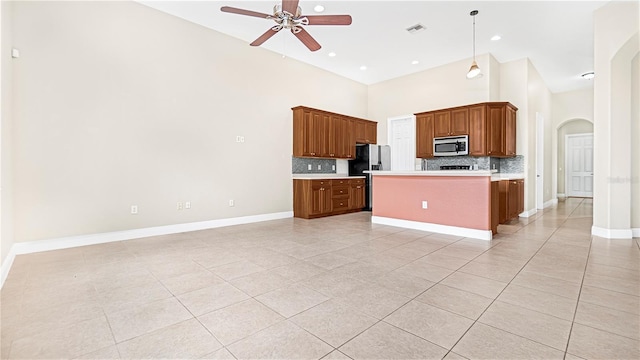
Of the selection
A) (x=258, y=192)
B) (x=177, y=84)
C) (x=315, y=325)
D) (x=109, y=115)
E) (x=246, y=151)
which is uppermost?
(x=177, y=84)

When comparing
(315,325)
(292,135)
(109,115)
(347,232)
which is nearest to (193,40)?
(109,115)

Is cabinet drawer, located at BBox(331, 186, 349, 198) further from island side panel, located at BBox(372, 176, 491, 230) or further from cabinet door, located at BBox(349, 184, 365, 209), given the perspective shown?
island side panel, located at BBox(372, 176, 491, 230)

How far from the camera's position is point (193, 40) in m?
4.71

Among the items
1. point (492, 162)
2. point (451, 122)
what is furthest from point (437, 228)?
point (451, 122)

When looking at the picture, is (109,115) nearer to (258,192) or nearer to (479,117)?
(258,192)

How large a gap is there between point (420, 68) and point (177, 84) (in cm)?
527

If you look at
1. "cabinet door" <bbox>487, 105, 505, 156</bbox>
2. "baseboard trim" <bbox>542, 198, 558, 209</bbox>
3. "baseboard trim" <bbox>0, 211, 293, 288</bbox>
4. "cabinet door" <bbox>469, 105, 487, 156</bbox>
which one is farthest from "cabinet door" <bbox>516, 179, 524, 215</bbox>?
"baseboard trim" <bbox>0, 211, 293, 288</bbox>

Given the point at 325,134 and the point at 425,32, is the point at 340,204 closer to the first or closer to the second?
the point at 325,134

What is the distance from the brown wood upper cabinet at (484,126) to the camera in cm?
564

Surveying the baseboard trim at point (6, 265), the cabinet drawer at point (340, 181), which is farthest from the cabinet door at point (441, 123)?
the baseboard trim at point (6, 265)

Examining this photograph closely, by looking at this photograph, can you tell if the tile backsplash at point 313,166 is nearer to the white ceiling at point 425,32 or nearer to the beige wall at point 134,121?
the beige wall at point 134,121

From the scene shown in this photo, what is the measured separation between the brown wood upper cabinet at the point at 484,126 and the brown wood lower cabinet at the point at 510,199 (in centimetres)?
66

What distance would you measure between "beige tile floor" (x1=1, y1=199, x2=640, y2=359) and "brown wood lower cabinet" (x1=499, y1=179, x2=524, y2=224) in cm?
153

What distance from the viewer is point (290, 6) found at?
9.86 feet
